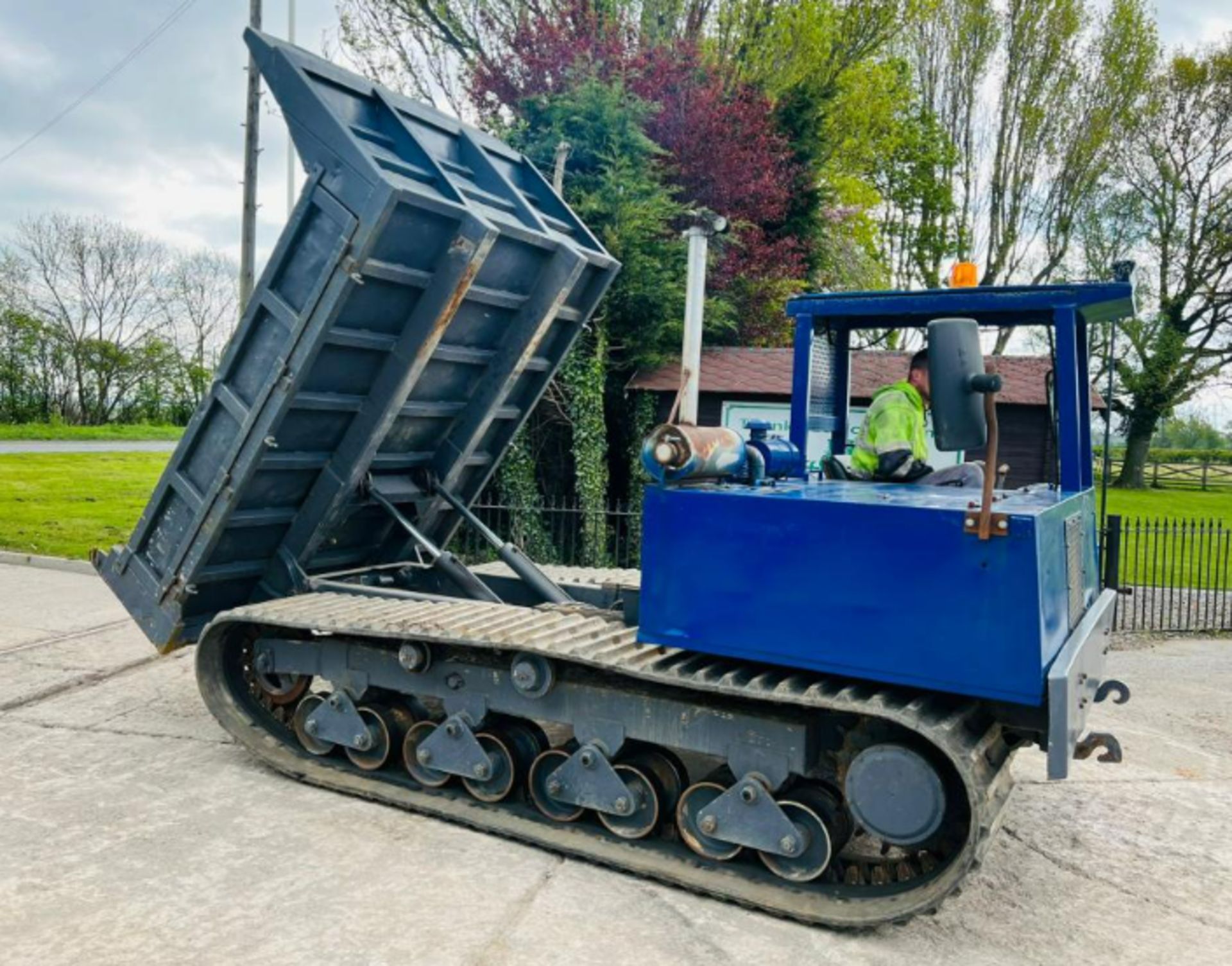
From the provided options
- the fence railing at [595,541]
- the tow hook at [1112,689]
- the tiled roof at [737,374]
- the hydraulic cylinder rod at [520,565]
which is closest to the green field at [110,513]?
the fence railing at [595,541]

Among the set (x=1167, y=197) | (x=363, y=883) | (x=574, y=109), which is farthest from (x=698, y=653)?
(x=1167, y=197)

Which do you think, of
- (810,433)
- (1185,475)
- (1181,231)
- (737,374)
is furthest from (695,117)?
(1185,475)

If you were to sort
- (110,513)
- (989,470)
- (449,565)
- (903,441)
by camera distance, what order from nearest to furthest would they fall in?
(989,470), (903,441), (449,565), (110,513)

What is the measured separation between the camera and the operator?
430 centimetres

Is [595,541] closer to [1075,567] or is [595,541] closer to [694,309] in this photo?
[1075,567]

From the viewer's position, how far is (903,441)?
14.2 ft

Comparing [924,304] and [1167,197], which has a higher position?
[1167,197]

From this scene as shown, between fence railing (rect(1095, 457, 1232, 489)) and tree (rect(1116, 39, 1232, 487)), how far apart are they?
4.30 meters

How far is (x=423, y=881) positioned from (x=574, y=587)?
2.47 m

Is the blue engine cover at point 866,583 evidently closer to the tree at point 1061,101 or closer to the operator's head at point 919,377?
the operator's head at point 919,377

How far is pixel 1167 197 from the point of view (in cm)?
2695

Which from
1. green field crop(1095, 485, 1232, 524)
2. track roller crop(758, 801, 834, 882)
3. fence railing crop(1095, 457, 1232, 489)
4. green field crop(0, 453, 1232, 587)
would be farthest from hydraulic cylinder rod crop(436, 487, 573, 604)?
fence railing crop(1095, 457, 1232, 489)

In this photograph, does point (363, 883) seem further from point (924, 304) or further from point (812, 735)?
point (924, 304)

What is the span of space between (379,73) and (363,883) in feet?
49.6
